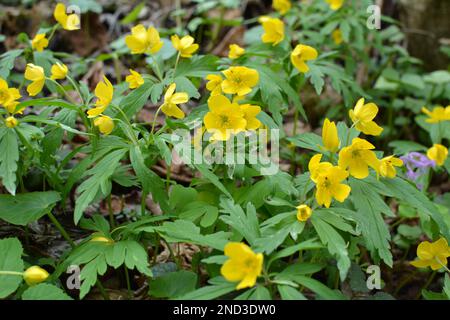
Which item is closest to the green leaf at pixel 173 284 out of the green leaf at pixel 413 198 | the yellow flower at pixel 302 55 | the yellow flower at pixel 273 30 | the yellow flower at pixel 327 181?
the yellow flower at pixel 327 181

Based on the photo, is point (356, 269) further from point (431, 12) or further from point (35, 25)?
point (35, 25)

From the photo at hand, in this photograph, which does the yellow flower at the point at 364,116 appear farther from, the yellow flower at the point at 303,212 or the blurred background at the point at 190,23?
the blurred background at the point at 190,23

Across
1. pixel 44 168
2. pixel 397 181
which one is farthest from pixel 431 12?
pixel 44 168

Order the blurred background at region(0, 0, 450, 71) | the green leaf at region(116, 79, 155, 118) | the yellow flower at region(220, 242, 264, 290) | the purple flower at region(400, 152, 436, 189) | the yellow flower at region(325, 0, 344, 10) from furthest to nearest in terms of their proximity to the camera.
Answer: the blurred background at region(0, 0, 450, 71), the yellow flower at region(325, 0, 344, 10), the purple flower at region(400, 152, 436, 189), the green leaf at region(116, 79, 155, 118), the yellow flower at region(220, 242, 264, 290)

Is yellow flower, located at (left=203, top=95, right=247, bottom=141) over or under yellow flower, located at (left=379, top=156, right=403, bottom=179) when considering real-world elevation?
over

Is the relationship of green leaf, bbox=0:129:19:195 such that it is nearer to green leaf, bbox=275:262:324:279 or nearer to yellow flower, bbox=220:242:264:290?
yellow flower, bbox=220:242:264:290

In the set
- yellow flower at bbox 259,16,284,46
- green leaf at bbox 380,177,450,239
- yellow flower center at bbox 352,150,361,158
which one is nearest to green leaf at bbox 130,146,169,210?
yellow flower center at bbox 352,150,361,158
